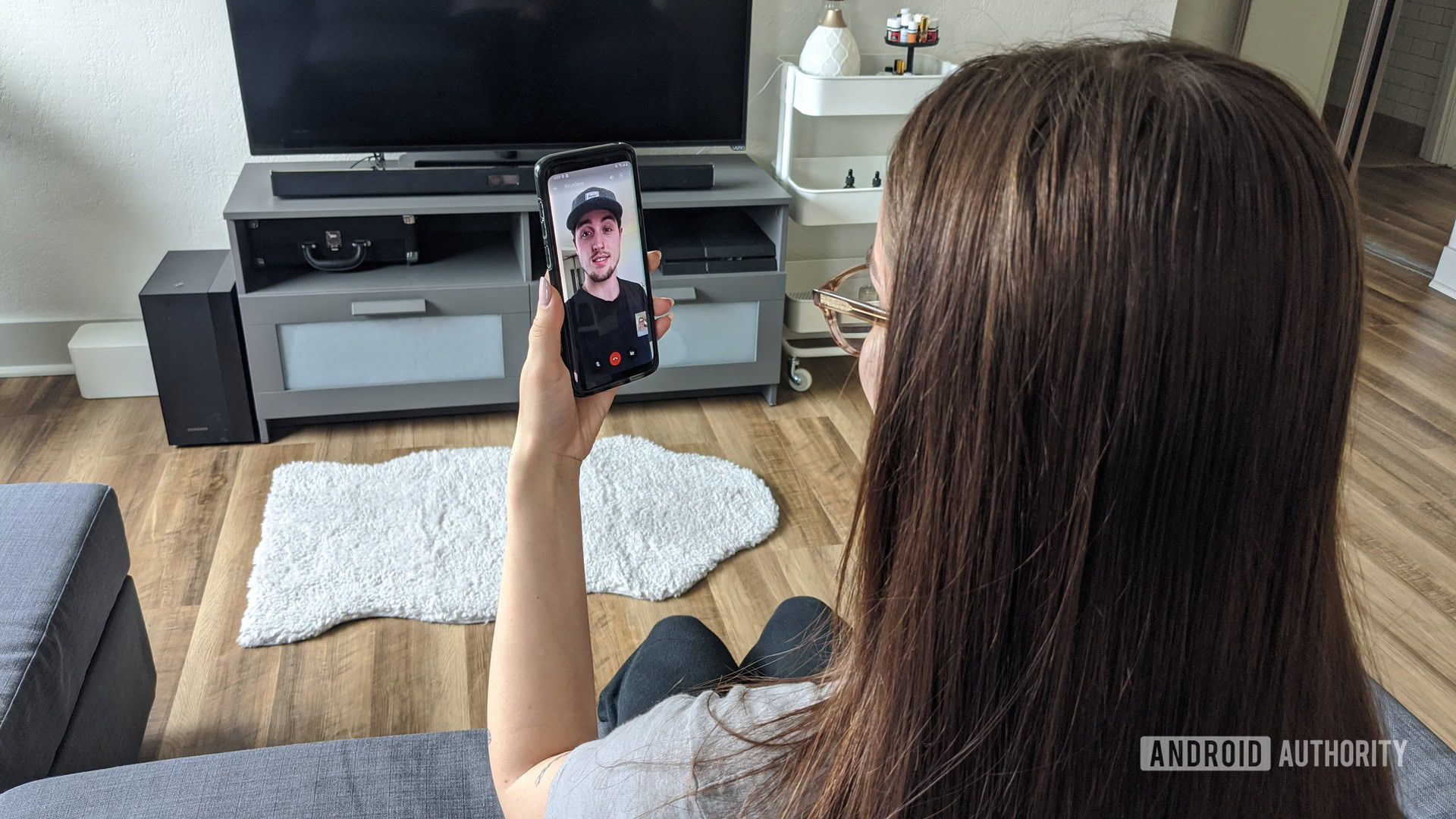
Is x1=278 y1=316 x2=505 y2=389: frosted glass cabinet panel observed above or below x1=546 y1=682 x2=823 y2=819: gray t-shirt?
below

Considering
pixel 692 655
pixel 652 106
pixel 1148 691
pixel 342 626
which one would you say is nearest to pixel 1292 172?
Result: pixel 1148 691

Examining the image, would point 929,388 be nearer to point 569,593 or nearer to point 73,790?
point 569,593

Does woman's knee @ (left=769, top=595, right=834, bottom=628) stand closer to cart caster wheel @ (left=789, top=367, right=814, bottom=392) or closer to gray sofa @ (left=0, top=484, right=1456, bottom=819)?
gray sofa @ (left=0, top=484, right=1456, bottom=819)

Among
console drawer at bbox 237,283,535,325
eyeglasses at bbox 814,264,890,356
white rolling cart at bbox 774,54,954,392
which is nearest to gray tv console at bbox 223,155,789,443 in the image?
console drawer at bbox 237,283,535,325

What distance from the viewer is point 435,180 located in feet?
7.77

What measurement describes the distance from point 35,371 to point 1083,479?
9.64 ft

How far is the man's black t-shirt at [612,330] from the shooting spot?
3.67ft

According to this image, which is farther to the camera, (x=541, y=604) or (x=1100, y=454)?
(x=541, y=604)

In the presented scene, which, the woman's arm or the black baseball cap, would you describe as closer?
the woman's arm

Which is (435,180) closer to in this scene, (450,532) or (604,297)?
(450,532)

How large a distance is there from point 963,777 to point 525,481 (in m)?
0.42

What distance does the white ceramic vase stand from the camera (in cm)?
252

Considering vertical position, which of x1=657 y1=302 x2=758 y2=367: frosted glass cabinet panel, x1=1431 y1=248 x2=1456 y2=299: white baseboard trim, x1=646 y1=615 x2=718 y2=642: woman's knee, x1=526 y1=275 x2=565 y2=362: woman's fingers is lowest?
x1=1431 y1=248 x2=1456 y2=299: white baseboard trim

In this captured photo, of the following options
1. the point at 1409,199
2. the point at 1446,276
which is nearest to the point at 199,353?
the point at 1446,276
